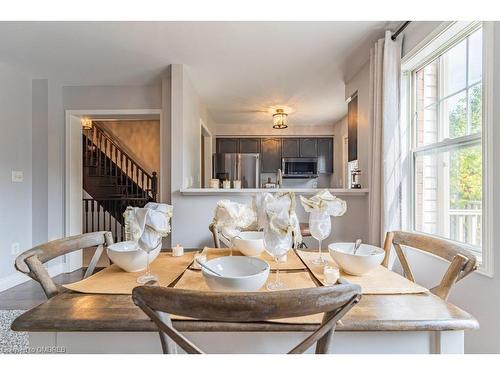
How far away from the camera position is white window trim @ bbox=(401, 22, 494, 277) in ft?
4.37

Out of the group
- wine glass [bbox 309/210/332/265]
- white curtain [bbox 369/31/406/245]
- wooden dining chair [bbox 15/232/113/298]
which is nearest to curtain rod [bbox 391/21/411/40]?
white curtain [bbox 369/31/406/245]

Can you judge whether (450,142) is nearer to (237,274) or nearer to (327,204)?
(327,204)

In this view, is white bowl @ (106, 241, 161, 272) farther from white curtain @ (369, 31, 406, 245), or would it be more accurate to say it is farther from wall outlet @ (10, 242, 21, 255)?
wall outlet @ (10, 242, 21, 255)

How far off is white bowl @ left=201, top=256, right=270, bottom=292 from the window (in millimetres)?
1361

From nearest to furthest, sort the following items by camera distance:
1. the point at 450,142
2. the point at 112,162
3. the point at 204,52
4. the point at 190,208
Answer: the point at 450,142 < the point at 204,52 < the point at 190,208 < the point at 112,162

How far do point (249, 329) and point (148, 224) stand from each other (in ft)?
1.89

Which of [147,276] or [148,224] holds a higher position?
[148,224]

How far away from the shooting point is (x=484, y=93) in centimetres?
138

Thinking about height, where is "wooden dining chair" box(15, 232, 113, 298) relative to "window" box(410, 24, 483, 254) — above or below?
below

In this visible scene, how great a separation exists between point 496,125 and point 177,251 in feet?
5.85

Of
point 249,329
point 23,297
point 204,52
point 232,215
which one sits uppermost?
point 204,52

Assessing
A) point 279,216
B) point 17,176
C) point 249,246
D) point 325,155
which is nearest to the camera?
point 279,216

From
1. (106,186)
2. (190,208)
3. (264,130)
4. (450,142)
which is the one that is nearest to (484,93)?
(450,142)
